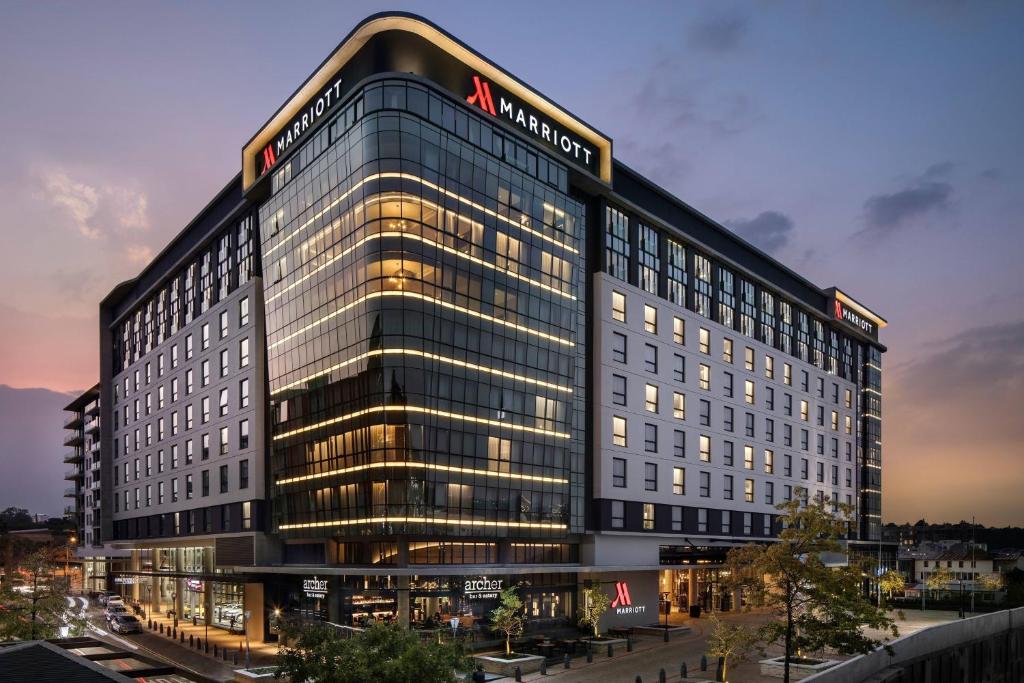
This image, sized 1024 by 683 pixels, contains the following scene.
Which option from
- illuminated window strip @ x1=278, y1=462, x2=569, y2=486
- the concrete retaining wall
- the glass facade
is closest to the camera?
the concrete retaining wall

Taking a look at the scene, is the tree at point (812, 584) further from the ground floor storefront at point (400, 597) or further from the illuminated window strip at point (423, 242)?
the illuminated window strip at point (423, 242)

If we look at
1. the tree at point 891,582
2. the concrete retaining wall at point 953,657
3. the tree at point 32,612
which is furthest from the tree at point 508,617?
the tree at point 32,612

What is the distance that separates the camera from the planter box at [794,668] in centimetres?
3781

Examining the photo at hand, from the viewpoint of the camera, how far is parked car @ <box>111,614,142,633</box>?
208 ft

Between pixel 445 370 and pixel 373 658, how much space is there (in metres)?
30.4

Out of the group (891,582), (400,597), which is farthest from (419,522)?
(891,582)

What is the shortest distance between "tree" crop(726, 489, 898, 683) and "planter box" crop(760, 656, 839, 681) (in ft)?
15.7

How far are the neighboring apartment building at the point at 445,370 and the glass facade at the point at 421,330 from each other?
0.64 feet

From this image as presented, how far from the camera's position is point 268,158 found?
2475 inches

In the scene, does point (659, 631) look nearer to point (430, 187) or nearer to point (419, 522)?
point (419, 522)

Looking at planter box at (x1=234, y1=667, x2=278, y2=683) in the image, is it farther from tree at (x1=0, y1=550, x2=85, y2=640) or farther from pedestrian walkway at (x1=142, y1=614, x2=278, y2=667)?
tree at (x1=0, y1=550, x2=85, y2=640)

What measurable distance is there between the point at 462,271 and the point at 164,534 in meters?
49.1

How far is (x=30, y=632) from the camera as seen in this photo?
40375mm

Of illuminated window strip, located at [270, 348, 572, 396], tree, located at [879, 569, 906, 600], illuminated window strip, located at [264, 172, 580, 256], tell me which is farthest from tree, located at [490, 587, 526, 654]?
illuminated window strip, located at [264, 172, 580, 256]
